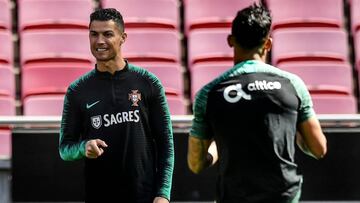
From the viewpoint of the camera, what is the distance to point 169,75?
7.70 metres

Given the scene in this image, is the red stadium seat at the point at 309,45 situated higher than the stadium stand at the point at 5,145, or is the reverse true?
the red stadium seat at the point at 309,45

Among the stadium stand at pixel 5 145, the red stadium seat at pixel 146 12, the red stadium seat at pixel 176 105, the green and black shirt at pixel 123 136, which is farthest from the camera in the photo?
the red stadium seat at pixel 146 12

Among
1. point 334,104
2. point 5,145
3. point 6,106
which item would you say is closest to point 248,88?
point 5,145

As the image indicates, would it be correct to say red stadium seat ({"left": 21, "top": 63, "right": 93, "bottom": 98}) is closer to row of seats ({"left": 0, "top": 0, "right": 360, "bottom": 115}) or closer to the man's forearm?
row of seats ({"left": 0, "top": 0, "right": 360, "bottom": 115})

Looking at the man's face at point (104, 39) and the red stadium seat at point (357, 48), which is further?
the red stadium seat at point (357, 48)

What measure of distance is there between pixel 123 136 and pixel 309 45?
14.2 feet

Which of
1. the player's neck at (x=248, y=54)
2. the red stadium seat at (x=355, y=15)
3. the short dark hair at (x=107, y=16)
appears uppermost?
the red stadium seat at (x=355, y=15)

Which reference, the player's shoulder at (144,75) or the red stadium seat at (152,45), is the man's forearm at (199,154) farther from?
the red stadium seat at (152,45)

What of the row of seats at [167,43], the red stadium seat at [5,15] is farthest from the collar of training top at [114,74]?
the red stadium seat at [5,15]

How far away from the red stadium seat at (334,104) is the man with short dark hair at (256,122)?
417cm

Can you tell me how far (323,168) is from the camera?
5.33 meters

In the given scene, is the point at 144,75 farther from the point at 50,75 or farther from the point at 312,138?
the point at 50,75

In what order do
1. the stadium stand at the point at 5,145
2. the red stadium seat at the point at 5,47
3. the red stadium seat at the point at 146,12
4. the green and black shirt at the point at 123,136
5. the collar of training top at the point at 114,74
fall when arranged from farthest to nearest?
the red stadium seat at the point at 146,12, the red stadium seat at the point at 5,47, the stadium stand at the point at 5,145, the collar of training top at the point at 114,74, the green and black shirt at the point at 123,136

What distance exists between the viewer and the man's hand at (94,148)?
3.97 m
